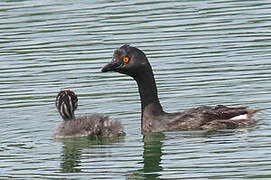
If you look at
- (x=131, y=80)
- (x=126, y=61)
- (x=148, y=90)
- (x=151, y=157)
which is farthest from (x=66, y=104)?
(x=131, y=80)

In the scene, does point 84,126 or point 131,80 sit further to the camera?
point 131,80

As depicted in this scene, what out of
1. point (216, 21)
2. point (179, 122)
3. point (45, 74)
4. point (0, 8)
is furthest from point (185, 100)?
point (0, 8)

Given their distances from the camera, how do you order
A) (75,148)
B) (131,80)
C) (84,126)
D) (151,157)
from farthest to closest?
(131,80), (84,126), (75,148), (151,157)

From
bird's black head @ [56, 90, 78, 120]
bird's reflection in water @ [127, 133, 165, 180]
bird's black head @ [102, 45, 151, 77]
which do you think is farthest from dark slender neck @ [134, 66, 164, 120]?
bird's black head @ [56, 90, 78, 120]

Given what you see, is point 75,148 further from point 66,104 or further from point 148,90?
point 148,90

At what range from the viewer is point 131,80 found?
71.1 ft

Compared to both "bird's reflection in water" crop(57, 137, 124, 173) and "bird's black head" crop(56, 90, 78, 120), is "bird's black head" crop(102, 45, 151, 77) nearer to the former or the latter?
"bird's black head" crop(56, 90, 78, 120)

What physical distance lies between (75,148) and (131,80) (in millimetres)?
5129

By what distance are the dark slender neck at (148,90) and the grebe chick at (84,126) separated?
1114 millimetres

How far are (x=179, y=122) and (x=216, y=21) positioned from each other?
8.73m

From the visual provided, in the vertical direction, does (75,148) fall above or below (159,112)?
below

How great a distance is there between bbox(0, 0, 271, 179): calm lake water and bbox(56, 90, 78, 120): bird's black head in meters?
0.44

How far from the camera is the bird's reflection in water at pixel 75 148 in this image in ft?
50.1

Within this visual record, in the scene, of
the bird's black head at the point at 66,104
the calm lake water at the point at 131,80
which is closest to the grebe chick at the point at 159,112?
the calm lake water at the point at 131,80
